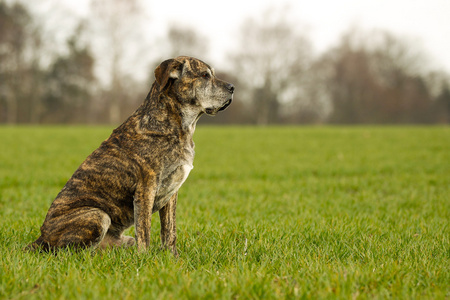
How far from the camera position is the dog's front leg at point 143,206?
365 centimetres

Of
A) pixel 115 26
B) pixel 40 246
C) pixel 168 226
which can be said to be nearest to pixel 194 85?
pixel 168 226

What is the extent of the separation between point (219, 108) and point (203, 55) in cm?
4327

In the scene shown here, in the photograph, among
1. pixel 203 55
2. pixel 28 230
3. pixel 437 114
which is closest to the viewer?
pixel 28 230

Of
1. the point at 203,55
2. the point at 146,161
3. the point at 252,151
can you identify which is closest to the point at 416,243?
the point at 146,161

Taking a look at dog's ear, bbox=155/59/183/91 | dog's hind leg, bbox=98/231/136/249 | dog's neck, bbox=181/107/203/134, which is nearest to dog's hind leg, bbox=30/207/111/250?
dog's hind leg, bbox=98/231/136/249

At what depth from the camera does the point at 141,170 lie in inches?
146

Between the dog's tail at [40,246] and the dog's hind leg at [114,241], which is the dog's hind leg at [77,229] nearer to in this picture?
the dog's tail at [40,246]

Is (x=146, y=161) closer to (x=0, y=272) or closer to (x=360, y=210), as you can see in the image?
(x=0, y=272)

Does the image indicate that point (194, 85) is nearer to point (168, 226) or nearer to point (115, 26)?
point (168, 226)

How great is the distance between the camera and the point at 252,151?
15.0 meters

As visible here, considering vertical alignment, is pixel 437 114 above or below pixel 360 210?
above

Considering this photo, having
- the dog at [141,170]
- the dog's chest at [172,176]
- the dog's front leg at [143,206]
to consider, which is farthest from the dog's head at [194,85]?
the dog's front leg at [143,206]

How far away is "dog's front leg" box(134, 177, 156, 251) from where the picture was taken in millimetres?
3650

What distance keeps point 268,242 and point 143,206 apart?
1326 mm
